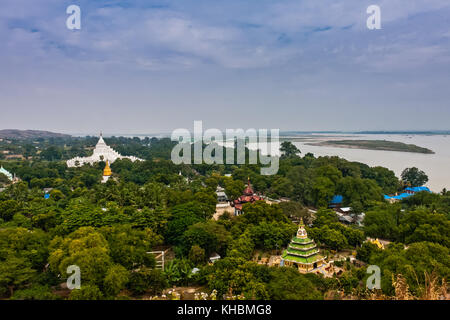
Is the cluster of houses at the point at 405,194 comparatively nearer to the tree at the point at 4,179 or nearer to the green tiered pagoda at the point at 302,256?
the green tiered pagoda at the point at 302,256

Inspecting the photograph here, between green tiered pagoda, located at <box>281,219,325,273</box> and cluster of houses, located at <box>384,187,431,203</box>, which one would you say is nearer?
green tiered pagoda, located at <box>281,219,325,273</box>

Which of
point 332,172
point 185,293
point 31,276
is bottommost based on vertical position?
point 185,293

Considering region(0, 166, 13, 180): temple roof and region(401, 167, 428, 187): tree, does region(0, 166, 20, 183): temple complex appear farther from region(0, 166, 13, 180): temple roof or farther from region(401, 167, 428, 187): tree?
region(401, 167, 428, 187): tree

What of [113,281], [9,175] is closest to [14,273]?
[113,281]

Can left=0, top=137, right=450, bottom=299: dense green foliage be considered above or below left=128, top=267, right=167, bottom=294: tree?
above

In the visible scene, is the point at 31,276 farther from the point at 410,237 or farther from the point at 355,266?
the point at 410,237

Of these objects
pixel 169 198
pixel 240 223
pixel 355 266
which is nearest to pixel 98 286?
pixel 240 223

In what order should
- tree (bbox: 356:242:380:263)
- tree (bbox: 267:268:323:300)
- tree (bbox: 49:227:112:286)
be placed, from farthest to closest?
tree (bbox: 356:242:380:263) < tree (bbox: 49:227:112:286) < tree (bbox: 267:268:323:300)

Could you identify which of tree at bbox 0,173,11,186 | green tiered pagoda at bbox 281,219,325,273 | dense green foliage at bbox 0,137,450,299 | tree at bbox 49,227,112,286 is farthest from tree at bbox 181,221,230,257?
tree at bbox 0,173,11,186

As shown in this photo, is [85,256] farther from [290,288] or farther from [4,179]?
[4,179]
